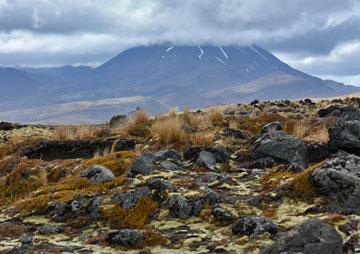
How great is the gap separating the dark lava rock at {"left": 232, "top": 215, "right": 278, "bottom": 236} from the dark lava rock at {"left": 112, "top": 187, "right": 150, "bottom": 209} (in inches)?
128

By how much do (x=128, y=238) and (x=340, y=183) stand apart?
5385 mm

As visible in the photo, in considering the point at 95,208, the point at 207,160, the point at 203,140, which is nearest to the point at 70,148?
the point at 203,140

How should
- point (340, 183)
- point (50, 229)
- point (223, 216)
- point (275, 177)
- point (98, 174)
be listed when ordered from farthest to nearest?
point (98, 174)
point (275, 177)
point (50, 229)
point (340, 183)
point (223, 216)

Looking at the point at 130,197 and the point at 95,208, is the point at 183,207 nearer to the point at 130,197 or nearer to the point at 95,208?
the point at 130,197

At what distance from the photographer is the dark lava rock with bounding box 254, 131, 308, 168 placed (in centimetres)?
1903

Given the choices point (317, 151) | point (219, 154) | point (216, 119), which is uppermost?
point (216, 119)

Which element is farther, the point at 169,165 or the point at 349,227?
the point at 169,165

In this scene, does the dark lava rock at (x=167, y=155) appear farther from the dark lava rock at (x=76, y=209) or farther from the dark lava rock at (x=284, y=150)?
the dark lava rock at (x=76, y=209)

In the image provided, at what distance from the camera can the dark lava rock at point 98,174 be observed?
17.8 meters

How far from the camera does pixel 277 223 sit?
13141mm

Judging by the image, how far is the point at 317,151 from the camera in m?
19.5

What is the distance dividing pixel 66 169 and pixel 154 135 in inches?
203

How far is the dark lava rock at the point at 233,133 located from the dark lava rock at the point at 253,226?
11.7 meters

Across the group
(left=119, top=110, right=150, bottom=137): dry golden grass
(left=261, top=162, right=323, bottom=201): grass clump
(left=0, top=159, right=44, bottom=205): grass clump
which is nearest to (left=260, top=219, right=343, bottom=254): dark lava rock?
(left=261, top=162, right=323, bottom=201): grass clump
